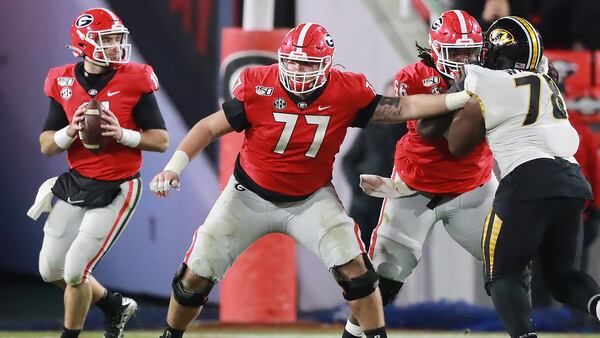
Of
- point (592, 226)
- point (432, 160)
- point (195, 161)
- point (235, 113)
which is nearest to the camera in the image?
point (235, 113)

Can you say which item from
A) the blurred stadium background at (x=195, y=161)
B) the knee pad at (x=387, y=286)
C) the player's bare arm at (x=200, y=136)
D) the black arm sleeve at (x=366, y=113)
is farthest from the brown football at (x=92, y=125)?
the blurred stadium background at (x=195, y=161)

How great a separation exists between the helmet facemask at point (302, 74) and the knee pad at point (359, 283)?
640 millimetres

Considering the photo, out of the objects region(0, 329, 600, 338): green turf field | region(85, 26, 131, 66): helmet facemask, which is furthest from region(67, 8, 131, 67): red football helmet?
region(0, 329, 600, 338): green turf field

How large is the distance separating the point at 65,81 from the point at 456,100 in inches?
66.8

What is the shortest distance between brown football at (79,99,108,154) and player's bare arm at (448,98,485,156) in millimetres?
1391

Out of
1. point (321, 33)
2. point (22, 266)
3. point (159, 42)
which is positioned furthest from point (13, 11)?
point (321, 33)

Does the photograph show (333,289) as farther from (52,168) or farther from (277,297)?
(52,168)

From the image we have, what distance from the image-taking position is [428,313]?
6.05m

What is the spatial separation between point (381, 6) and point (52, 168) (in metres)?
2.08

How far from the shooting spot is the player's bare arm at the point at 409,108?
3908 mm

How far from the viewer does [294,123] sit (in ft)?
13.0

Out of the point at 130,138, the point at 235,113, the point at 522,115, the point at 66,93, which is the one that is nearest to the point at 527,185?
the point at 522,115

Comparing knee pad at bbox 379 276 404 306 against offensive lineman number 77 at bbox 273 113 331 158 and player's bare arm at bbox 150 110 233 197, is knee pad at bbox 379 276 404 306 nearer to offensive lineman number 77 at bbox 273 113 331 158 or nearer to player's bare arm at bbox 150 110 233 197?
offensive lineman number 77 at bbox 273 113 331 158

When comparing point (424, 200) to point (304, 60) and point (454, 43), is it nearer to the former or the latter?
point (454, 43)
